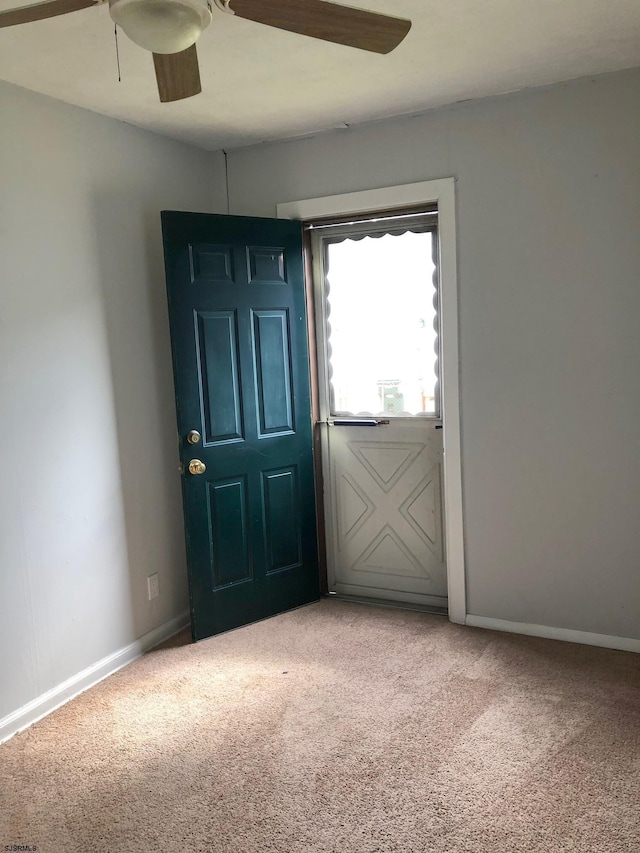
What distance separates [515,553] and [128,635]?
185 cm

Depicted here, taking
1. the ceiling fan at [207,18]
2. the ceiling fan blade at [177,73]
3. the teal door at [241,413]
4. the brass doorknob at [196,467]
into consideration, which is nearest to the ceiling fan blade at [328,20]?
the ceiling fan at [207,18]

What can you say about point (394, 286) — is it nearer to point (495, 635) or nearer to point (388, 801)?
point (495, 635)

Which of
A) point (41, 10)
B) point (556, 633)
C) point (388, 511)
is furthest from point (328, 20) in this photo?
point (556, 633)

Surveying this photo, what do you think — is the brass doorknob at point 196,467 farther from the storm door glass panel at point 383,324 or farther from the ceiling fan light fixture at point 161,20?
the ceiling fan light fixture at point 161,20

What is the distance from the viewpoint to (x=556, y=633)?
10.3ft

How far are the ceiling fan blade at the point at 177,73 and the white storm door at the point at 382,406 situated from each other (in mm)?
→ 1712

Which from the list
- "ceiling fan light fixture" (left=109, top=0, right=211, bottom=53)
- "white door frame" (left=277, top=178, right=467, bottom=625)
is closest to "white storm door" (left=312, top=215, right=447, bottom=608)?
"white door frame" (left=277, top=178, right=467, bottom=625)

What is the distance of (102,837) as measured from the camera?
79.8 inches

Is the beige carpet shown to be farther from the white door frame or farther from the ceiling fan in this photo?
the ceiling fan

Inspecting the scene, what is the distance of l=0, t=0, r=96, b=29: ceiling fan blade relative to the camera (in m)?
1.45

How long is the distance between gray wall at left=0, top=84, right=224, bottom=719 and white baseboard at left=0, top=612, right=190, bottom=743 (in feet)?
0.12

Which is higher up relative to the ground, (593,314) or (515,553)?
(593,314)

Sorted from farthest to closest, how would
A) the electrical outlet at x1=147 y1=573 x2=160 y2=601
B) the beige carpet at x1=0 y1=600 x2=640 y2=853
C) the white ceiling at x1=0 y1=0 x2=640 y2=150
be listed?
the electrical outlet at x1=147 y1=573 x2=160 y2=601 < the white ceiling at x1=0 y1=0 x2=640 y2=150 < the beige carpet at x1=0 y1=600 x2=640 y2=853

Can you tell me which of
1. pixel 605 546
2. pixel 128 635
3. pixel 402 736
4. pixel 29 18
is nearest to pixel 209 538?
pixel 128 635
